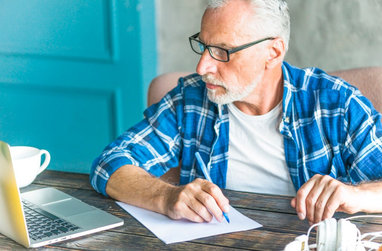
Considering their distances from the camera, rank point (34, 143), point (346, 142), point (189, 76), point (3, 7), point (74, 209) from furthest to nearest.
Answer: point (34, 143)
point (3, 7)
point (189, 76)
point (346, 142)
point (74, 209)

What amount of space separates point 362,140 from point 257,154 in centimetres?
35

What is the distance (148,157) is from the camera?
5.39ft

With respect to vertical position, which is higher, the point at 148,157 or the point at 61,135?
the point at 148,157

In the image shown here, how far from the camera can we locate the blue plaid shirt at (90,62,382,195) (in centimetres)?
149

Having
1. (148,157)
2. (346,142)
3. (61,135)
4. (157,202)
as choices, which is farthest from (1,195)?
(61,135)

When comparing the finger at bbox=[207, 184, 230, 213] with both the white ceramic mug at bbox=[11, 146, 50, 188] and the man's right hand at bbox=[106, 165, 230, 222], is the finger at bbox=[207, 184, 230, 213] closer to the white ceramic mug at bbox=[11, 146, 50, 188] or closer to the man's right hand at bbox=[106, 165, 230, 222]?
the man's right hand at bbox=[106, 165, 230, 222]

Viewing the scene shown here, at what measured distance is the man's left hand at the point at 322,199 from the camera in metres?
1.12

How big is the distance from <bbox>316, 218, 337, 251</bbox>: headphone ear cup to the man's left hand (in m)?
0.19

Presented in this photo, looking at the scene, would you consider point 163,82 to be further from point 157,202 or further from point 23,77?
point 23,77

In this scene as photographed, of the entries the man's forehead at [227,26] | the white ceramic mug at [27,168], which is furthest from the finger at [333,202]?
the white ceramic mug at [27,168]

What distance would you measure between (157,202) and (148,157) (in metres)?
0.40

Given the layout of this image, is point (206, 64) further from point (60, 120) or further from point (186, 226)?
point (60, 120)

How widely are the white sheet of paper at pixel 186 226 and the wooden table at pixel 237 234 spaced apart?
0.05 feet

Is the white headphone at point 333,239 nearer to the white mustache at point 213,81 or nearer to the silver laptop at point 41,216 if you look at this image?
the silver laptop at point 41,216
